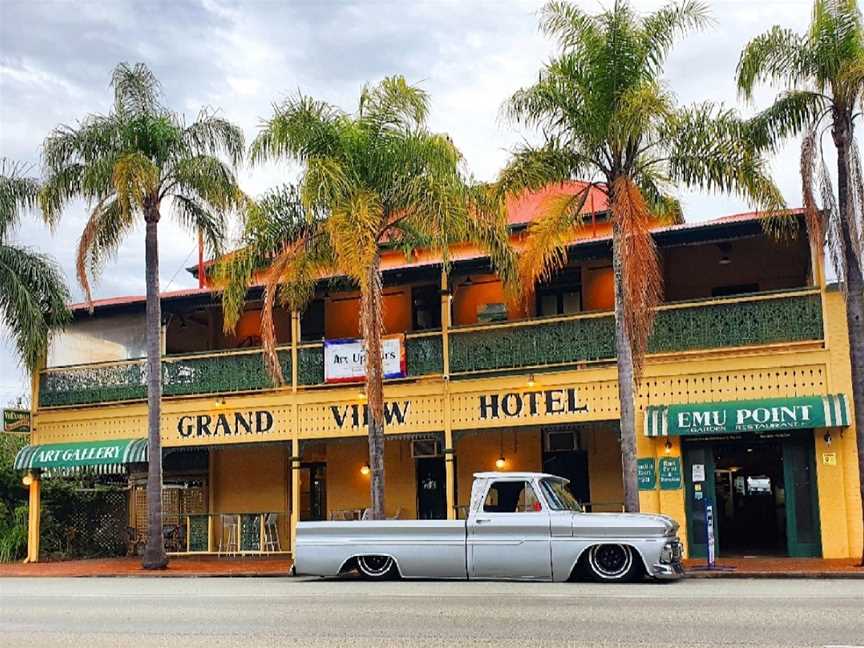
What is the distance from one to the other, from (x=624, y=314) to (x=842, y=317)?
159 inches

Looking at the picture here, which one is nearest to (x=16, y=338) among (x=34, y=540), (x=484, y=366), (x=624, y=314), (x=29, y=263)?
Result: (x=29, y=263)

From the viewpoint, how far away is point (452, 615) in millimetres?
11281

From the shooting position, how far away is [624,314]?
19.1m

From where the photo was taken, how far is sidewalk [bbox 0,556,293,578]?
20.6 m

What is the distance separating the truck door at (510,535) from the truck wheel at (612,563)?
2.05ft

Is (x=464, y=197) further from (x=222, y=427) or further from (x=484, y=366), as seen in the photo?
(x=222, y=427)

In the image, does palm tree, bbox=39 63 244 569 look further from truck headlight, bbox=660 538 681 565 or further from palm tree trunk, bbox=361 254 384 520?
truck headlight, bbox=660 538 681 565

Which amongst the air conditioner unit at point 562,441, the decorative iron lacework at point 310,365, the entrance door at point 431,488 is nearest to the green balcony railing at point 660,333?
the decorative iron lacework at point 310,365

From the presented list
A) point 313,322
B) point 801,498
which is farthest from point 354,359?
point 801,498

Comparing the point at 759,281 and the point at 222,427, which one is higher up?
the point at 759,281

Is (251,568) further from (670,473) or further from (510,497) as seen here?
(670,473)

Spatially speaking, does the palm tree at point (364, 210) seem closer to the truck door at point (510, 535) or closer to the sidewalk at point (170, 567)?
the sidewalk at point (170, 567)

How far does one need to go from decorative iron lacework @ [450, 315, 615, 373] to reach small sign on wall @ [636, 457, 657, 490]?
7.21 ft

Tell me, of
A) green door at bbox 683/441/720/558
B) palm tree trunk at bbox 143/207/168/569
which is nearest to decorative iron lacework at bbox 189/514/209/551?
palm tree trunk at bbox 143/207/168/569
